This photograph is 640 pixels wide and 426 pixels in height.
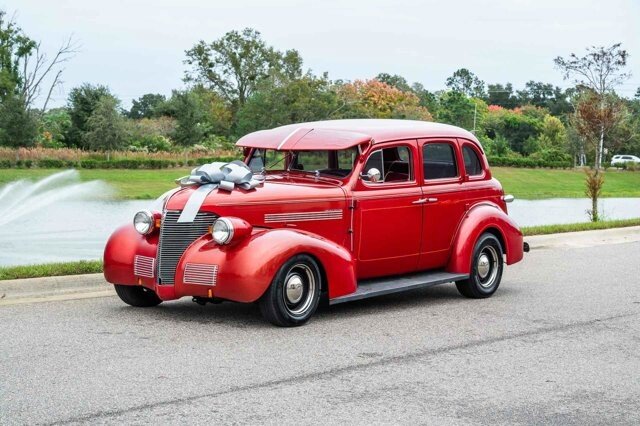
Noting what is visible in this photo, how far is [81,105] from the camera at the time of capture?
46500mm

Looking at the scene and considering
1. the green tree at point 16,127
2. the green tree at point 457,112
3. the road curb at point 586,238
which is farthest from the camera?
the green tree at point 457,112

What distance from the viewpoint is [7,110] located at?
40.8m

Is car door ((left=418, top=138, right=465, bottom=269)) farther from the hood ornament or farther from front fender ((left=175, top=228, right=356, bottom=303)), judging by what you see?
the hood ornament

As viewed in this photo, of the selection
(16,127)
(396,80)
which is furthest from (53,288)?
(396,80)

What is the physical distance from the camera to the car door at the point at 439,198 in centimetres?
1017

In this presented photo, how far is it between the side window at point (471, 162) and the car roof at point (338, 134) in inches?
18.1

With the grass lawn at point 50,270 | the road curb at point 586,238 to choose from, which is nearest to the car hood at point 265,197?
the grass lawn at point 50,270

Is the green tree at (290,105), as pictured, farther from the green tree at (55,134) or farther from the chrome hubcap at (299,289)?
the chrome hubcap at (299,289)

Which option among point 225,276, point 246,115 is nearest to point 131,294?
point 225,276

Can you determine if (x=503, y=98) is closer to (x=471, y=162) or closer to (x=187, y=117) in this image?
(x=187, y=117)

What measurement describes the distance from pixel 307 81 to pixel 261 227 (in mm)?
25769

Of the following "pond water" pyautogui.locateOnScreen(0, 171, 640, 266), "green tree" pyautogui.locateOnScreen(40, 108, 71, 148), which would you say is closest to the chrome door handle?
"pond water" pyautogui.locateOnScreen(0, 171, 640, 266)

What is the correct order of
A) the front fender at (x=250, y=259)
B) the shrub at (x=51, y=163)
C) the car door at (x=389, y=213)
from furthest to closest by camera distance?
the shrub at (x=51, y=163) < the car door at (x=389, y=213) < the front fender at (x=250, y=259)

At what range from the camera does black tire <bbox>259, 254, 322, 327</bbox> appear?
27.6ft
